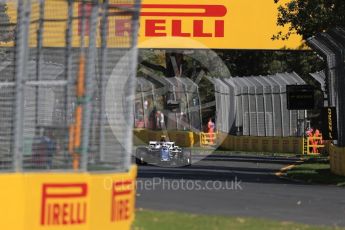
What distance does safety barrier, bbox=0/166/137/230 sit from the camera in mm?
10039

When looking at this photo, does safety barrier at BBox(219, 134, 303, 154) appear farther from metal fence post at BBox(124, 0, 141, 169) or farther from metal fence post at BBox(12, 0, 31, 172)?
metal fence post at BBox(12, 0, 31, 172)

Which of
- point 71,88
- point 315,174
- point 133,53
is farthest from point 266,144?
point 71,88

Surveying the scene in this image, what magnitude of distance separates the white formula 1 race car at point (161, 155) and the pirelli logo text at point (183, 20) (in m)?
5.36

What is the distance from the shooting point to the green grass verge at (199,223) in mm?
12920

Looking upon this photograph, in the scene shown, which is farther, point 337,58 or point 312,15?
point 312,15

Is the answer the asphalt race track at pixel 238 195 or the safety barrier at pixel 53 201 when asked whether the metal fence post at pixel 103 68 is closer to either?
the safety barrier at pixel 53 201

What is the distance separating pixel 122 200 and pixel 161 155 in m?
17.9

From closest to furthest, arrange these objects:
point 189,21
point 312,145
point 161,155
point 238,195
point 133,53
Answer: point 133,53
point 238,195
point 161,155
point 189,21
point 312,145

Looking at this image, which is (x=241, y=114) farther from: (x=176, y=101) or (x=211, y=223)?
(x=211, y=223)

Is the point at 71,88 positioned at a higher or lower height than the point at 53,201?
higher

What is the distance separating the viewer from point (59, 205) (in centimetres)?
1005

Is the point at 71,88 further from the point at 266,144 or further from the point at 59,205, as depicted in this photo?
the point at 266,144

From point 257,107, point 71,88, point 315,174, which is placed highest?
point 257,107

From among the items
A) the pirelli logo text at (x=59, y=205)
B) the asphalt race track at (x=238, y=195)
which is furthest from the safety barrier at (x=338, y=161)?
the pirelli logo text at (x=59, y=205)
